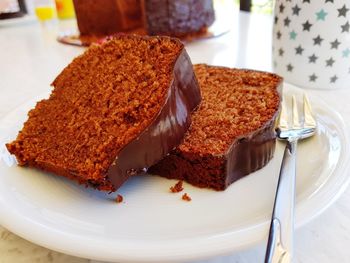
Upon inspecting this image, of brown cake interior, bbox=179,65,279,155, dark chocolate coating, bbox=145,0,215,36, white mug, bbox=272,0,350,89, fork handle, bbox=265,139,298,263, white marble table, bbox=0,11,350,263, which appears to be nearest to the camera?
fork handle, bbox=265,139,298,263

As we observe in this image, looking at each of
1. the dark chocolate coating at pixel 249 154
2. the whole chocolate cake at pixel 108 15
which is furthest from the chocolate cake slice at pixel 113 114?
the whole chocolate cake at pixel 108 15

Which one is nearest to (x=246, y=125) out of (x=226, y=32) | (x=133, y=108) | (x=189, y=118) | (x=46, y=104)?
(x=189, y=118)

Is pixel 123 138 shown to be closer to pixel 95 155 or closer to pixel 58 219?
pixel 95 155

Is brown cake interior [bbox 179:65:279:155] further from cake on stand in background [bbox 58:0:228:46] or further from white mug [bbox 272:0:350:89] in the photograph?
cake on stand in background [bbox 58:0:228:46]

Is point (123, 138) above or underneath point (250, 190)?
above

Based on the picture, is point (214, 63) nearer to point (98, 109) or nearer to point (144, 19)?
point (144, 19)

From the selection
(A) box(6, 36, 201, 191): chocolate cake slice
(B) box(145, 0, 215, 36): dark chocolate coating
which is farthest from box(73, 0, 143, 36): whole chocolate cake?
(A) box(6, 36, 201, 191): chocolate cake slice

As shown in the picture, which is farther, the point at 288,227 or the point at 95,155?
the point at 95,155

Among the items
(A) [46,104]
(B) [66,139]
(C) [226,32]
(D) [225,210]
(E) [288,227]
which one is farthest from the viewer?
(C) [226,32]
